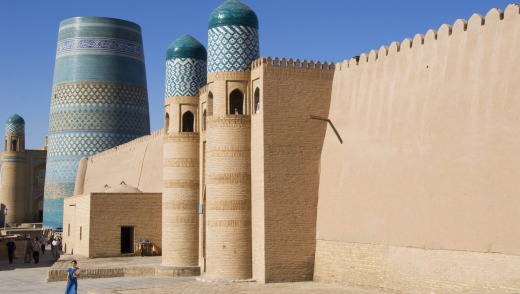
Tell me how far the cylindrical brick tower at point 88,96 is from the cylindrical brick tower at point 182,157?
14.8 metres

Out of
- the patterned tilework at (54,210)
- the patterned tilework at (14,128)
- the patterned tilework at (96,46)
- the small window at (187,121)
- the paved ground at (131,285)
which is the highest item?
the patterned tilework at (96,46)

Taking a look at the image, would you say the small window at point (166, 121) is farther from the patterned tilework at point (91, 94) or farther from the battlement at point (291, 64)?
the patterned tilework at point (91, 94)

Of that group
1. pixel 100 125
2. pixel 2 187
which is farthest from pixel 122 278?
pixel 2 187

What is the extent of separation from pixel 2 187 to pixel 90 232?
23.5 meters

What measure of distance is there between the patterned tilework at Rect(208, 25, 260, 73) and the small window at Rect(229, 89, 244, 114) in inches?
24.8

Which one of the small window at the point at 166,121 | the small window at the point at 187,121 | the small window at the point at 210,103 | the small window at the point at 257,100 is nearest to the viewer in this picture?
the small window at the point at 257,100

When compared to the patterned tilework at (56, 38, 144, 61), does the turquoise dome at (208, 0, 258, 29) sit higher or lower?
lower

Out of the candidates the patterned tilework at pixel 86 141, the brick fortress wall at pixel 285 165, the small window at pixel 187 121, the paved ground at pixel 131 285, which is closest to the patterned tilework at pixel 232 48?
the brick fortress wall at pixel 285 165

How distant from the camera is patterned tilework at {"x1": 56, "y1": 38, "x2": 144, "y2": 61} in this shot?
33125 millimetres

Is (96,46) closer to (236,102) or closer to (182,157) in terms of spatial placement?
(182,157)

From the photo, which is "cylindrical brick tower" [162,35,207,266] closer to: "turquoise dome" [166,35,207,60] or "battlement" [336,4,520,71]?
"turquoise dome" [166,35,207,60]

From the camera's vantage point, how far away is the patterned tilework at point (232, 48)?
16297 mm

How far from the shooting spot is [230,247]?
15758mm

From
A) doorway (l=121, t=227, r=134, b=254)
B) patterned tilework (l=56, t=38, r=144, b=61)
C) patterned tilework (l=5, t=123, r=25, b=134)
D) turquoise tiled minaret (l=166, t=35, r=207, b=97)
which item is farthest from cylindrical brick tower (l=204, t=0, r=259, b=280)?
patterned tilework (l=5, t=123, r=25, b=134)
